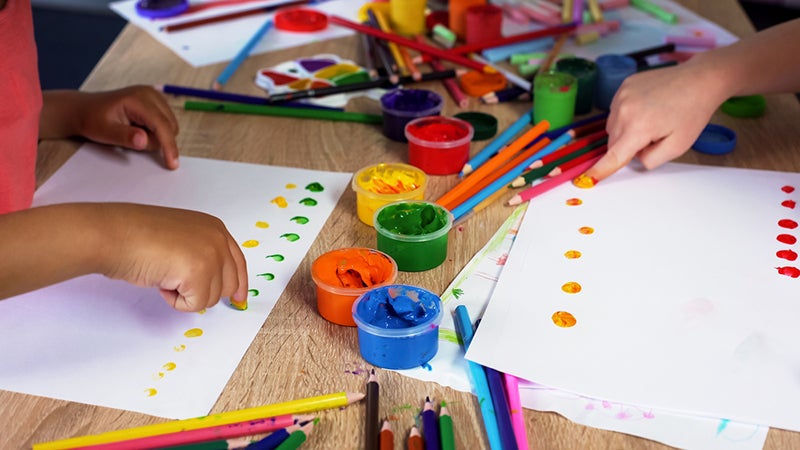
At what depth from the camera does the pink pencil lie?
1.97ft

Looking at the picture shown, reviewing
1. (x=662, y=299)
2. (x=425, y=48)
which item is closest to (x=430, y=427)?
(x=662, y=299)

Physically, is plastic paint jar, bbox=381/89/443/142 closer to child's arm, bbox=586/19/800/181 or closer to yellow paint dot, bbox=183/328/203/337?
child's arm, bbox=586/19/800/181

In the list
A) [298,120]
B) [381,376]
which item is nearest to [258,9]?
[298,120]

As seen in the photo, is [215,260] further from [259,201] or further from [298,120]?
[298,120]

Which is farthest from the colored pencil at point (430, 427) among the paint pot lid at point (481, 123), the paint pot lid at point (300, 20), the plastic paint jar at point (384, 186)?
the paint pot lid at point (300, 20)

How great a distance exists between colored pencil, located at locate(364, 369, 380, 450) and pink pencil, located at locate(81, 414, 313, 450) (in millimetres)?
44

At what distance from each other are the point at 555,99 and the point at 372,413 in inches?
21.8

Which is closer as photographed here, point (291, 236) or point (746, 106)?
point (291, 236)

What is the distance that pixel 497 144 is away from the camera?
101cm

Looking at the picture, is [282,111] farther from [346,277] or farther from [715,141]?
[715,141]

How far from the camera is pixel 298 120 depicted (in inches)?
44.2

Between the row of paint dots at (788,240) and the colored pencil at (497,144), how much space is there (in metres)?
0.31

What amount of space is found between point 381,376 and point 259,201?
1.07 ft

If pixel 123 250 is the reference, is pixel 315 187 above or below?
below
